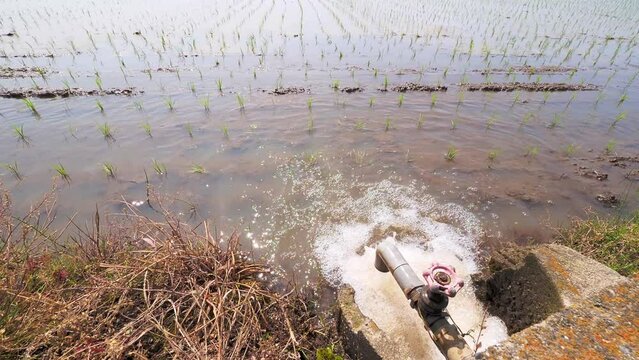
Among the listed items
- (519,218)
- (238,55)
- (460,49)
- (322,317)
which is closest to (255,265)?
(322,317)

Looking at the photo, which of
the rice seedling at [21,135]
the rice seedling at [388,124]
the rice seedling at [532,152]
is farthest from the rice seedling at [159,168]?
the rice seedling at [532,152]

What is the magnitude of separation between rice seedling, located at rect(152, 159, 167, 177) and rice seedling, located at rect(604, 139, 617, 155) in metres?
8.56

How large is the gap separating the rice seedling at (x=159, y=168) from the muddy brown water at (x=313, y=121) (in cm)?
9

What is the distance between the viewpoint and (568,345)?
1.40 m

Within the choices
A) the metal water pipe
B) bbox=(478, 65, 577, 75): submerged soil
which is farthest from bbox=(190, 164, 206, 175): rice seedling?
bbox=(478, 65, 577, 75): submerged soil

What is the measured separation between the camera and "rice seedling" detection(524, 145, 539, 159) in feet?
19.6

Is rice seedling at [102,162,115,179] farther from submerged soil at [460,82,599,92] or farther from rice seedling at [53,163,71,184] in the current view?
submerged soil at [460,82,599,92]

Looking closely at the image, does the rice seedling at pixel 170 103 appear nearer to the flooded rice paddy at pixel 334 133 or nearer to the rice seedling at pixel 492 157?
the flooded rice paddy at pixel 334 133

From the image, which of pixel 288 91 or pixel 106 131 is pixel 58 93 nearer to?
pixel 106 131

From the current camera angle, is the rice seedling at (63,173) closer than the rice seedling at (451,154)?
Yes

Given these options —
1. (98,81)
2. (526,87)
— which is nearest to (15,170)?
(98,81)

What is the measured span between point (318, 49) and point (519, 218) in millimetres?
9932

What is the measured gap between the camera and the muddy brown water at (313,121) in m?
4.87

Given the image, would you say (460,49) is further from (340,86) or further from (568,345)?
(568,345)
